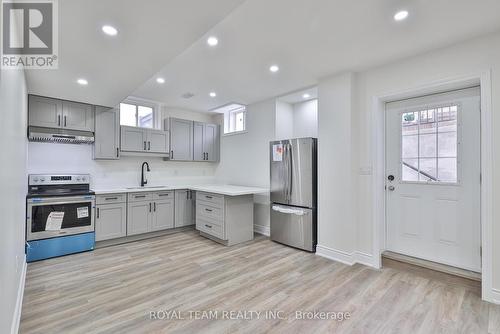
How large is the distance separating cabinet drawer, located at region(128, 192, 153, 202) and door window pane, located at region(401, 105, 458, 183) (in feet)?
13.2

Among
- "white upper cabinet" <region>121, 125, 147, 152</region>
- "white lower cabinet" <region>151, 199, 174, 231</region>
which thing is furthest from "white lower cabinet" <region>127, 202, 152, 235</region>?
"white upper cabinet" <region>121, 125, 147, 152</region>

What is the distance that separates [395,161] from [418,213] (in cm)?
72

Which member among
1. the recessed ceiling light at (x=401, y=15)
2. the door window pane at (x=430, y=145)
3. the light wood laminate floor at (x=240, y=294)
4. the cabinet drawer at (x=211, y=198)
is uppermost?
the recessed ceiling light at (x=401, y=15)

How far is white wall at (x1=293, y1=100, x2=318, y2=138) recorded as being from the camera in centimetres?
426

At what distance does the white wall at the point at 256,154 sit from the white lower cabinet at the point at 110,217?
2223 mm

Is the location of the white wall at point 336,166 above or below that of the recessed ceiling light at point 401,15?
below

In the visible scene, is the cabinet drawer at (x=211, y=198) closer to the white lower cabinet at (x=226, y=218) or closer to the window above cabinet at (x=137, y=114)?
the white lower cabinet at (x=226, y=218)

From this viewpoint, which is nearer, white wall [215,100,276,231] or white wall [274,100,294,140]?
white wall [274,100,294,140]

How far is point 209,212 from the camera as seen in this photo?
4.18 meters

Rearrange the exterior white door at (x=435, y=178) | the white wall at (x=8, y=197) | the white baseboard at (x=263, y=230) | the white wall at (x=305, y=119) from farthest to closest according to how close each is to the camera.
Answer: the white baseboard at (x=263, y=230)
the white wall at (x=305, y=119)
the exterior white door at (x=435, y=178)
the white wall at (x=8, y=197)

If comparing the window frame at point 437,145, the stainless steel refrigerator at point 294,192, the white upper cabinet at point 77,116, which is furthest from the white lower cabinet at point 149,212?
the window frame at point 437,145

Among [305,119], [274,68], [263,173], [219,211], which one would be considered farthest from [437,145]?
[219,211]

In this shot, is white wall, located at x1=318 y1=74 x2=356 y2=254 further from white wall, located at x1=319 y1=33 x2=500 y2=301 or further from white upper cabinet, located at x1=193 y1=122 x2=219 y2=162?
white upper cabinet, located at x1=193 y1=122 x2=219 y2=162

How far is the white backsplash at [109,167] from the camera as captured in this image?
12.2 ft
